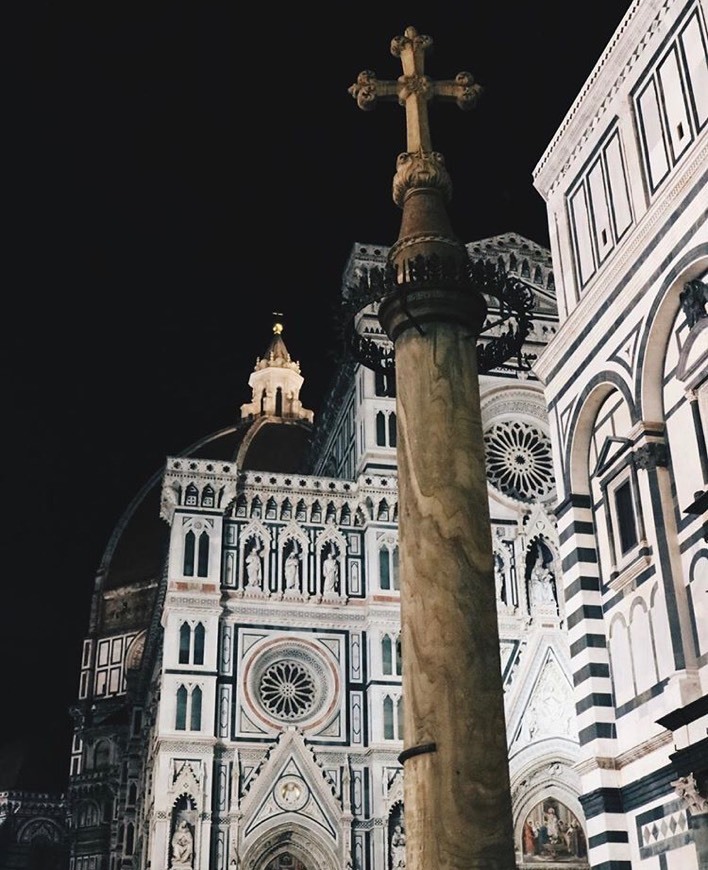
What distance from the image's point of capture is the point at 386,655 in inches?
1174

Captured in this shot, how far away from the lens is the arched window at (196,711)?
92.1 feet

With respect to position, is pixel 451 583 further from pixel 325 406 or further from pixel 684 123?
pixel 325 406

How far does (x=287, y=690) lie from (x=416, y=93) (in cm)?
2149

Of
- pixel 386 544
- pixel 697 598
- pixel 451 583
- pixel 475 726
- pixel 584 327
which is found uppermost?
pixel 386 544

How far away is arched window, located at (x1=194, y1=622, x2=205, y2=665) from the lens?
1138 inches

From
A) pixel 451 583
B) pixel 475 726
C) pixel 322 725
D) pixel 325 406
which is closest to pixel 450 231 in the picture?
pixel 451 583

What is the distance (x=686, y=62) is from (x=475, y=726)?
7.92m

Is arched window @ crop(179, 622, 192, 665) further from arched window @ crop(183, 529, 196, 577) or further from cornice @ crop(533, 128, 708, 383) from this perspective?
cornice @ crop(533, 128, 708, 383)

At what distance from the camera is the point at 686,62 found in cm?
1255

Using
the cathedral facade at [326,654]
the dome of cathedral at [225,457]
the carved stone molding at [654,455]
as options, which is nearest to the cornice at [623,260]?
the carved stone molding at [654,455]

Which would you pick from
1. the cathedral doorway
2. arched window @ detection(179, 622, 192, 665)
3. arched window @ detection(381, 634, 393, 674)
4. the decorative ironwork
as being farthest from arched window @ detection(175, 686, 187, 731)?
the decorative ironwork

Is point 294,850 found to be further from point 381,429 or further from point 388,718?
→ point 381,429

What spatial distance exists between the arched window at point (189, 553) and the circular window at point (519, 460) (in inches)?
329

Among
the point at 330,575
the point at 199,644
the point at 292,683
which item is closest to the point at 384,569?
the point at 330,575
